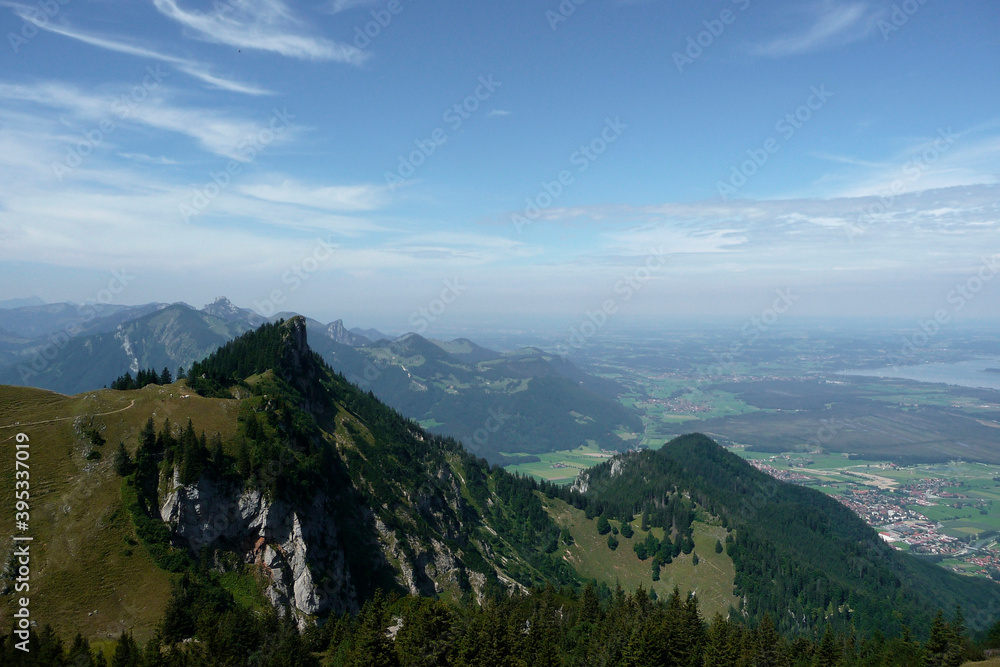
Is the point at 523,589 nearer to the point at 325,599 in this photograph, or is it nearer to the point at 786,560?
the point at 325,599

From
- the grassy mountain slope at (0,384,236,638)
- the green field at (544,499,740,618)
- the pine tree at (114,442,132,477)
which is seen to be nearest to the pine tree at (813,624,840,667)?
the green field at (544,499,740,618)

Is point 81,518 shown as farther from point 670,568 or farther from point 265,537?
point 670,568

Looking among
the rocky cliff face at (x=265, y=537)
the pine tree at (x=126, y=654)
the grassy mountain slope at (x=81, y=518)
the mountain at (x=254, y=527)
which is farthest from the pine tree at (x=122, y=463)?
the pine tree at (x=126, y=654)

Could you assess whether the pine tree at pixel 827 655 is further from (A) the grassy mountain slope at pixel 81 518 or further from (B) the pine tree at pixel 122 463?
(B) the pine tree at pixel 122 463

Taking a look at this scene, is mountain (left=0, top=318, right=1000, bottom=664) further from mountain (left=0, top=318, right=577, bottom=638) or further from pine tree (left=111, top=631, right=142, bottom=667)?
pine tree (left=111, top=631, right=142, bottom=667)

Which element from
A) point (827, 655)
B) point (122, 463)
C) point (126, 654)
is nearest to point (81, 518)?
point (122, 463)

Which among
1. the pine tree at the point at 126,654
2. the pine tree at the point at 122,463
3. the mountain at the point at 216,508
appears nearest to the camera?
the pine tree at the point at 126,654
